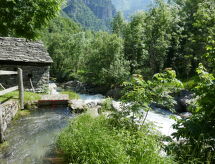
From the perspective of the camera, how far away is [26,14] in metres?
8.79

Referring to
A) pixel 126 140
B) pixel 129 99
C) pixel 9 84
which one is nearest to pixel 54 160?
pixel 126 140

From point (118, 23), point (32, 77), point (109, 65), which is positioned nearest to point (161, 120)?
point (32, 77)

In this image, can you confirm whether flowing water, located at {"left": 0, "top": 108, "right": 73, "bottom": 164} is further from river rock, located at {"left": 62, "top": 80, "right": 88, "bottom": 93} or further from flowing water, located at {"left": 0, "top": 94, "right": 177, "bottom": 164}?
river rock, located at {"left": 62, "top": 80, "right": 88, "bottom": 93}

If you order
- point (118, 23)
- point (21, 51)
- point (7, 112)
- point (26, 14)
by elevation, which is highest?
point (118, 23)

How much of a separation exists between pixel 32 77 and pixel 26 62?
3.97ft

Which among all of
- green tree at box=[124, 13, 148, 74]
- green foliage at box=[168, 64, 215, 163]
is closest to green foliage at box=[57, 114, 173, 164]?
green foliage at box=[168, 64, 215, 163]

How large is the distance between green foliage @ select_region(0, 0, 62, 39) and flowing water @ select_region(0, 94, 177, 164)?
3684mm

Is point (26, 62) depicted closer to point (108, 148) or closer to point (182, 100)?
point (182, 100)

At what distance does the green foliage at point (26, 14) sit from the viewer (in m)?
8.38

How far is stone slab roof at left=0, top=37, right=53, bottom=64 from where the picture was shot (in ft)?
53.0

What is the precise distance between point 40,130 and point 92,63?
61.4ft

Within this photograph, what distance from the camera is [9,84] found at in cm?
1636

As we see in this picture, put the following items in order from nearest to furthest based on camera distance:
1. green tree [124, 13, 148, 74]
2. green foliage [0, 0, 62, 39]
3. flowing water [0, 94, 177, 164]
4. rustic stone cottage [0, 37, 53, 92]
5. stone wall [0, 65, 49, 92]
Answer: flowing water [0, 94, 177, 164] < green foliage [0, 0, 62, 39] < rustic stone cottage [0, 37, 53, 92] < stone wall [0, 65, 49, 92] < green tree [124, 13, 148, 74]

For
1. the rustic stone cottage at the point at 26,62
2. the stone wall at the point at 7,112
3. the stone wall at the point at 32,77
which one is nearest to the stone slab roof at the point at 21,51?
the rustic stone cottage at the point at 26,62
